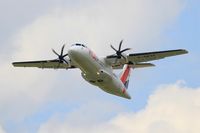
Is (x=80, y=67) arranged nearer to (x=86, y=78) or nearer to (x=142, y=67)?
(x=86, y=78)

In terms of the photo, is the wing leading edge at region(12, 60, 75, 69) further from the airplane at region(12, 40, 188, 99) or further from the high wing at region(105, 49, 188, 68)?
the high wing at region(105, 49, 188, 68)

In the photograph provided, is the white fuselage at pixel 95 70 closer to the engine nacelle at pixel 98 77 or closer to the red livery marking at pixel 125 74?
the engine nacelle at pixel 98 77

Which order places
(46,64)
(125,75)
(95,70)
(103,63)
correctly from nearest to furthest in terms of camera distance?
1. (95,70)
2. (103,63)
3. (46,64)
4. (125,75)

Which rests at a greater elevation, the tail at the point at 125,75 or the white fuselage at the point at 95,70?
the white fuselage at the point at 95,70

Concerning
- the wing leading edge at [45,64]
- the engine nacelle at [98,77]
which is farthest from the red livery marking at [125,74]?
the engine nacelle at [98,77]

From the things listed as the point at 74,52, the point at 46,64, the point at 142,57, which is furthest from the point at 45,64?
the point at 142,57

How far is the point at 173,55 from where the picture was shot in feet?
195

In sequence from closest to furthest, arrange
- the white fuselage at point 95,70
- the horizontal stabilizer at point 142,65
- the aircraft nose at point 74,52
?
the aircraft nose at point 74,52 < the white fuselage at point 95,70 < the horizontal stabilizer at point 142,65

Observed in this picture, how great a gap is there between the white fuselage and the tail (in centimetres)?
303

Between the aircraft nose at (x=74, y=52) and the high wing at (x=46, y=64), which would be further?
the high wing at (x=46, y=64)

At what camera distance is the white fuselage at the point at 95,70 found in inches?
2169

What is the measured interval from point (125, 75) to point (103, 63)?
7887mm

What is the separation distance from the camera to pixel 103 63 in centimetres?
5941

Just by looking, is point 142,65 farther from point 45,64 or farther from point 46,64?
point 45,64
